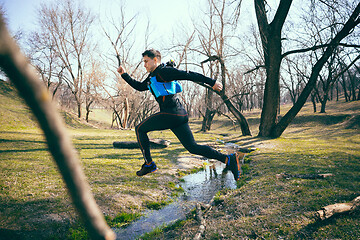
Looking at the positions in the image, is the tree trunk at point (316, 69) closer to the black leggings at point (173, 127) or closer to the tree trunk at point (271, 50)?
the tree trunk at point (271, 50)

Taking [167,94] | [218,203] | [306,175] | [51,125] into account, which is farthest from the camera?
[306,175]

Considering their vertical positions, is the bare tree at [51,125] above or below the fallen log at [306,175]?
above

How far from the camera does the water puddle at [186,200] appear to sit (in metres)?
4.68

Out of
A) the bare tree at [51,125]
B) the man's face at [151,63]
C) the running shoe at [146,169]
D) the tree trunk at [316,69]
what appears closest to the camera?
the bare tree at [51,125]

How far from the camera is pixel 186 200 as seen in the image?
615cm

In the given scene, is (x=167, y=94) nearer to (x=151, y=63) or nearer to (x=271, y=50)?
(x=151, y=63)

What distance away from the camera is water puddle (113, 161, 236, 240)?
4.68m

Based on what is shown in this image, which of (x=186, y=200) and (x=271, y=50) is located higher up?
(x=271, y=50)

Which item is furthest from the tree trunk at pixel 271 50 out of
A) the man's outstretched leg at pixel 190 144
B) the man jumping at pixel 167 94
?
the man jumping at pixel 167 94

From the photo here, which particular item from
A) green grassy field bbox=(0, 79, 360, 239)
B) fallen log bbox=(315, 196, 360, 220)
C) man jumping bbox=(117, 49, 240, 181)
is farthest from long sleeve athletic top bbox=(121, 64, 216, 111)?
fallen log bbox=(315, 196, 360, 220)

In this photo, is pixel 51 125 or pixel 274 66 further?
pixel 274 66

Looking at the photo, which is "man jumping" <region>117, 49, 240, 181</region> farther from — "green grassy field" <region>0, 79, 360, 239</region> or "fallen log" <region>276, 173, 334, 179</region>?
"fallen log" <region>276, 173, 334, 179</region>

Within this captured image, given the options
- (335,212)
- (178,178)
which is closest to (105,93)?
(178,178)

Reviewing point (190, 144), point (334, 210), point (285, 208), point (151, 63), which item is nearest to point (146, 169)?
point (190, 144)
